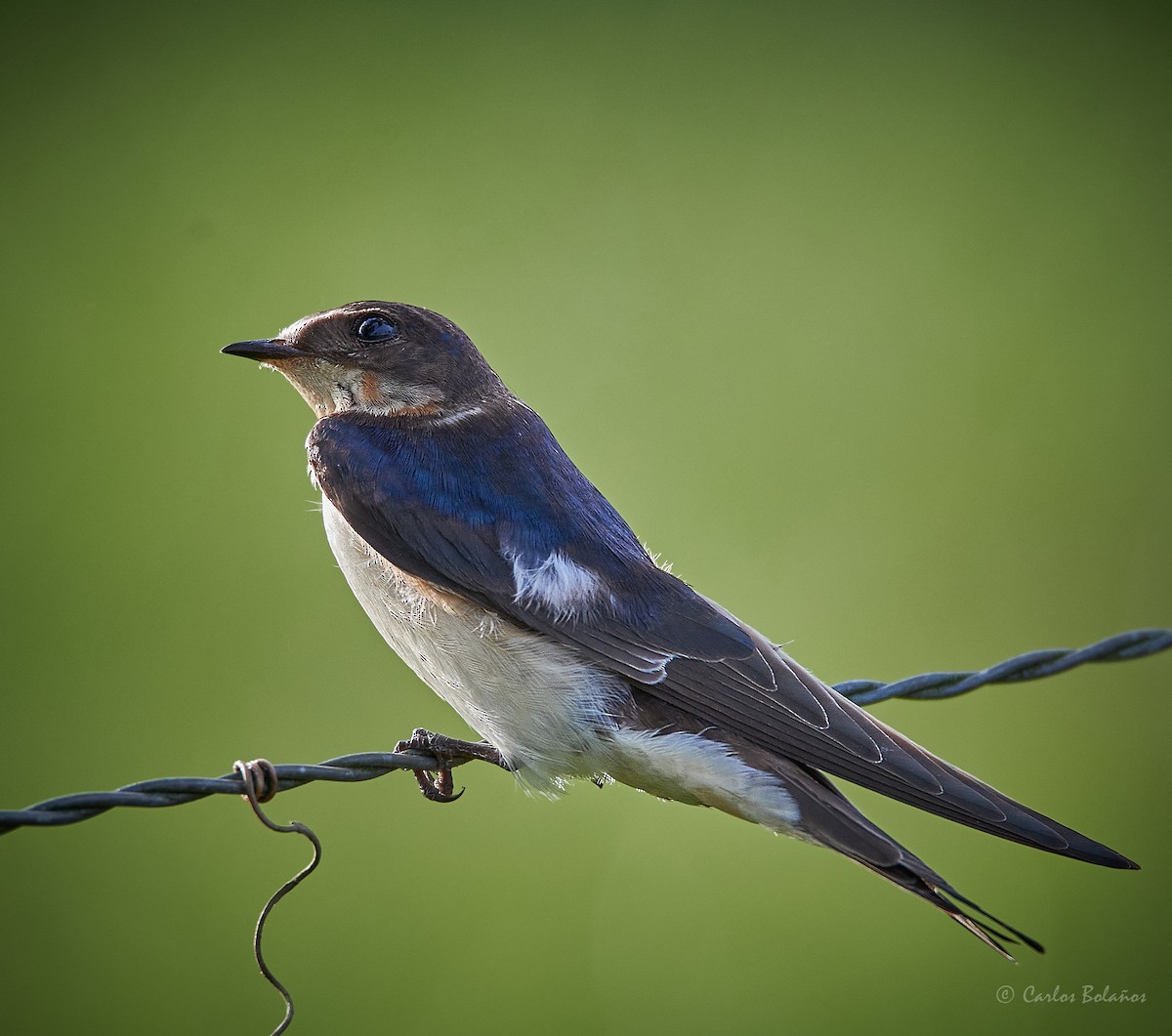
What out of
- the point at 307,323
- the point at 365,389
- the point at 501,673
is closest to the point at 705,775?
the point at 501,673

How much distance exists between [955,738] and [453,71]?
4321 millimetres

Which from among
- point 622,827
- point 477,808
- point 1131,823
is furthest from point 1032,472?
point 477,808

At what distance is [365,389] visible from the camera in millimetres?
3062

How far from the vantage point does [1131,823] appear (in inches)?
191

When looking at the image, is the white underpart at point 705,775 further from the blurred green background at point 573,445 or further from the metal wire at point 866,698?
the blurred green background at point 573,445

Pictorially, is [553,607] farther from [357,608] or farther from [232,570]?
[232,570]

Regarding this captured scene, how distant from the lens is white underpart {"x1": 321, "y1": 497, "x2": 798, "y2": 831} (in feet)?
8.18

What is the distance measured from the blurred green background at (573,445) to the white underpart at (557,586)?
188 centimetres

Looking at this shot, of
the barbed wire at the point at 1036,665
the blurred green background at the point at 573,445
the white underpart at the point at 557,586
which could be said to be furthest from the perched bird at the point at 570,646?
the blurred green background at the point at 573,445

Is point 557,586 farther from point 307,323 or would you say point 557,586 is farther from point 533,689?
point 307,323

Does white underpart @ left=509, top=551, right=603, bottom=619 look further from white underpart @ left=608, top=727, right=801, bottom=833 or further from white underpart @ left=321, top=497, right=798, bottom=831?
white underpart @ left=608, top=727, right=801, bottom=833

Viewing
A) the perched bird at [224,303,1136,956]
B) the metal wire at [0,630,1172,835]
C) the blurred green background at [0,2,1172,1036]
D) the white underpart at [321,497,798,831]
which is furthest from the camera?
the blurred green background at [0,2,1172,1036]

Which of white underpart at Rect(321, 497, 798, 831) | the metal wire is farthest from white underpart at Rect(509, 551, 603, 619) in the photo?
the metal wire

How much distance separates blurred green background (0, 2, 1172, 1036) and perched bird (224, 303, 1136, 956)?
1.70m
